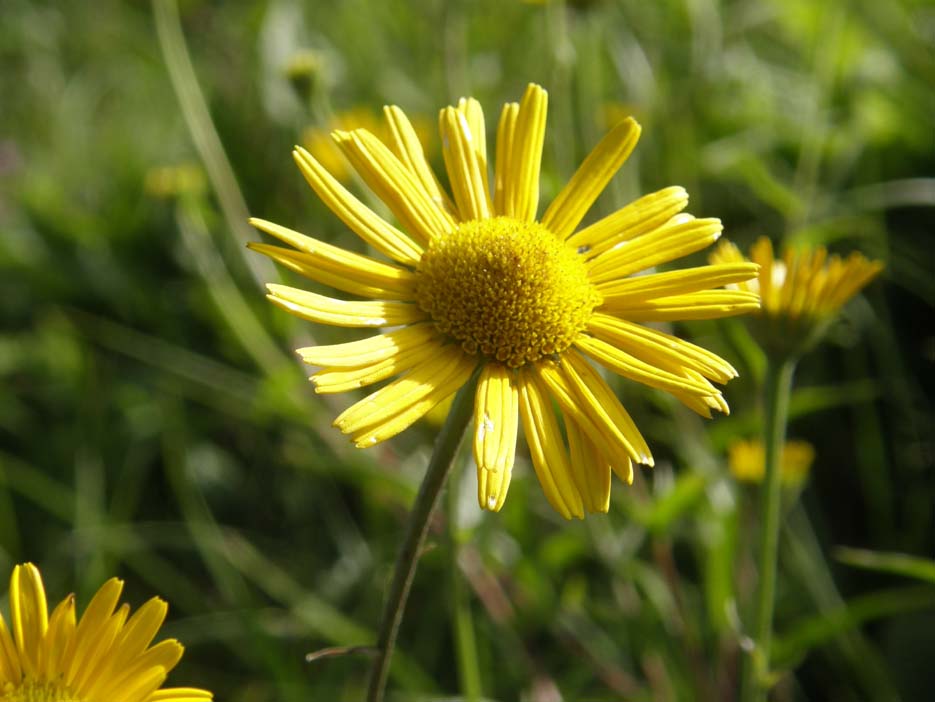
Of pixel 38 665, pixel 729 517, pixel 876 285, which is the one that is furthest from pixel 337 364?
pixel 876 285

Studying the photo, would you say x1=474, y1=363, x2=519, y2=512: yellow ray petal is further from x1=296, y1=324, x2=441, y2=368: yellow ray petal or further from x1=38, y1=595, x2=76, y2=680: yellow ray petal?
x1=38, y1=595, x2=76, y2=680: yellow ray petal

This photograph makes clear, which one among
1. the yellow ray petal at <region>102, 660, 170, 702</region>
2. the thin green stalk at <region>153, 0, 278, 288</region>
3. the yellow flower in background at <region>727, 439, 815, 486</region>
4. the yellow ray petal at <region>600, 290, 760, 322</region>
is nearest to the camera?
the yellow ray petal at <region>102, 660, 170, 702</region>

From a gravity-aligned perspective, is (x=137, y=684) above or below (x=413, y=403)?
below

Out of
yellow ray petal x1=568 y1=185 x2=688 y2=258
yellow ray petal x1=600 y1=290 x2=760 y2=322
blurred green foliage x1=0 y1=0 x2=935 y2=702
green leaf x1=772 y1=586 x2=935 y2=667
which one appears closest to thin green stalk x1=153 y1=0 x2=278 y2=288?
blurred green foliage x1=0 y1=0 x2=935 y2=702

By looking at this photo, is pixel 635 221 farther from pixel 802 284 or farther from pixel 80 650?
pixel 80 650

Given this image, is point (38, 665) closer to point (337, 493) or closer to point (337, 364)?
point (337, 364)

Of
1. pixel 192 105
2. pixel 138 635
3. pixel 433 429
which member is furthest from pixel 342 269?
pixel 192 105
